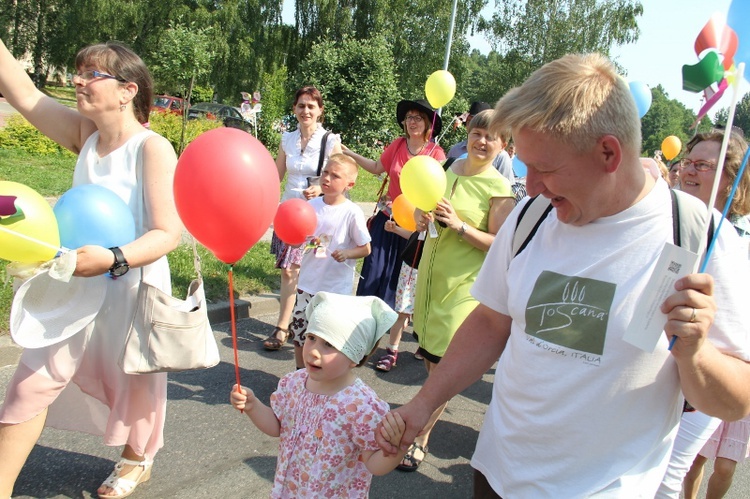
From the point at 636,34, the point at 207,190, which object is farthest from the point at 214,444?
the point at 636,34

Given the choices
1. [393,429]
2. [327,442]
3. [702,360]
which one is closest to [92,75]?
[327,442]

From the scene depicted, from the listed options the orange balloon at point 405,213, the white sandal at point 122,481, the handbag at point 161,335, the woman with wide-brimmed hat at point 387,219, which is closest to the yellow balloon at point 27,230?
the handbag at point 161,335

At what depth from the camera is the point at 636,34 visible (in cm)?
3334

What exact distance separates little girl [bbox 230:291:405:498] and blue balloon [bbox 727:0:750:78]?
1.39 metres

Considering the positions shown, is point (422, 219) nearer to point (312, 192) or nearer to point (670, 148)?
point (312, 192)

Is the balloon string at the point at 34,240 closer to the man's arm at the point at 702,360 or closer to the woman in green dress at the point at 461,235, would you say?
the woman in green dress at the point at 461,235

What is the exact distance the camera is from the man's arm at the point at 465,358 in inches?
74.9

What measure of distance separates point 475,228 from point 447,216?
18 centimetres

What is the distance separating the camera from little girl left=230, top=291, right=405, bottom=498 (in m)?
2.11

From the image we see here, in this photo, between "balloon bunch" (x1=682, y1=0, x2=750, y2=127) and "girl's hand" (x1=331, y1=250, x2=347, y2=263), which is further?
"girl's hand" (x1=331, y1=250, x2=347, y2=263)

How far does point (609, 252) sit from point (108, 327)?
2170 millimetres

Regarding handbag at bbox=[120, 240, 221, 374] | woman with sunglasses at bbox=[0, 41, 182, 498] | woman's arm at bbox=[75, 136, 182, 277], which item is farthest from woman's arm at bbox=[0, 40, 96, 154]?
handbag at bbox=[120, 240, 221, 374]

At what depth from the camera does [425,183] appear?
3.22 m

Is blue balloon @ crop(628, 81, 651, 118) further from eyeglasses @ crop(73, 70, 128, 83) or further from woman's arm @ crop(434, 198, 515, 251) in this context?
eyeglasses @ crop(73, 70, 128, 83)
